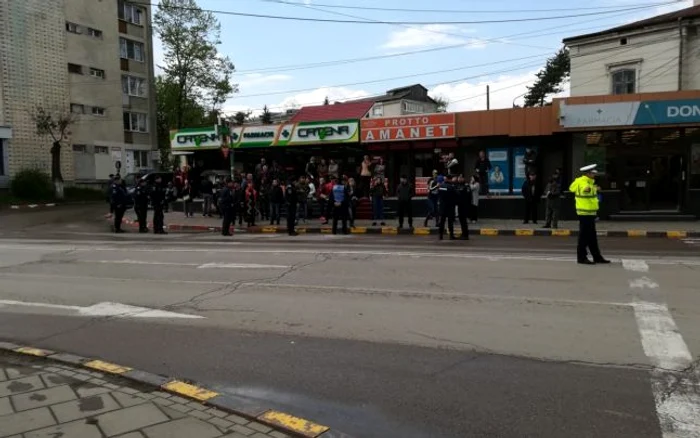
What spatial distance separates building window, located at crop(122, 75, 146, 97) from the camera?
48719 millimetres

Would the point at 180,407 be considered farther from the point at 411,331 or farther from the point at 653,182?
the point at 653,182

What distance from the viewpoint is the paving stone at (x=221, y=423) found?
4.23 meters

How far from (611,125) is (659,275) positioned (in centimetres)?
1180

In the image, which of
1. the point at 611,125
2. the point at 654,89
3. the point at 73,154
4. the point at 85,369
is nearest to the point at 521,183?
the point at 611,125

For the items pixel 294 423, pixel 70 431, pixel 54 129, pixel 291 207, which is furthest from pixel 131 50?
pixel 294 423

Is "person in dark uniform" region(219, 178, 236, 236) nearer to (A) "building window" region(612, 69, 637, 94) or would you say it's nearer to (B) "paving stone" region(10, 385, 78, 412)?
(B) "paving stone" region(10, 385, 78, 412)

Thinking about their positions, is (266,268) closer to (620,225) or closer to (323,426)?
(323,426)

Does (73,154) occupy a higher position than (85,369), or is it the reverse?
(73,154)

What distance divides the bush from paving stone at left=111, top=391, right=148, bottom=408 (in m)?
36.3

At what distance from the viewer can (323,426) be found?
4301 mm

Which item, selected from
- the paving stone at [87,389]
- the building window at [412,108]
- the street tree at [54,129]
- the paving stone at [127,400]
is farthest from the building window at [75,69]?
the paving stone at [127,400]

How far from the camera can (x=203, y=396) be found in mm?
4816

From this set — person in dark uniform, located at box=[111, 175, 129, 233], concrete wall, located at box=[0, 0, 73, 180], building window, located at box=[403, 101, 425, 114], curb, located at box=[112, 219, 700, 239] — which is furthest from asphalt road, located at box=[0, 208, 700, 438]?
building window, located at box=[403, 101, 425, 114]

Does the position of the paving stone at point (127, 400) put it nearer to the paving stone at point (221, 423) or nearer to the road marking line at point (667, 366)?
the paving stone at point (221, 423)
